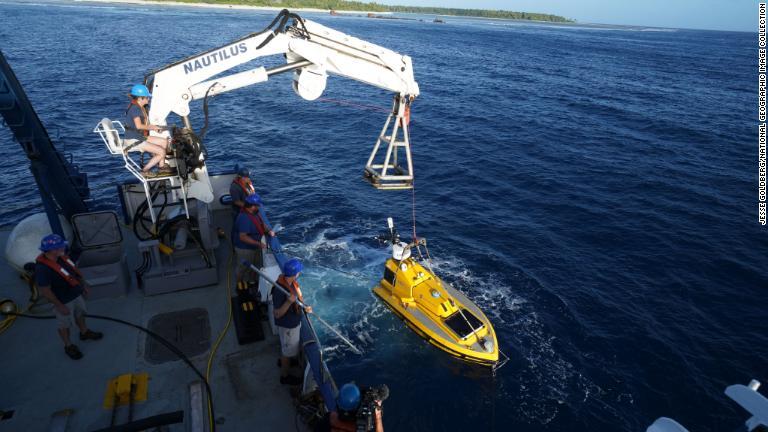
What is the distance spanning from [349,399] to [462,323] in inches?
311

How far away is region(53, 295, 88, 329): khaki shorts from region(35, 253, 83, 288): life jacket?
37 centimetres

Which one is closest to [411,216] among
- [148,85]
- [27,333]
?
[148,85]

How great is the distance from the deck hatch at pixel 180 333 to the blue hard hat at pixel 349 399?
10.5ft

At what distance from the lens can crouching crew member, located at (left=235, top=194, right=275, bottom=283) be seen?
7.73 m

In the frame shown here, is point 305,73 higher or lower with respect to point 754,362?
higher

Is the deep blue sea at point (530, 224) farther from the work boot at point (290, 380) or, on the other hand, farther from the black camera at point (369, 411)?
the black camera at point (369, 411)

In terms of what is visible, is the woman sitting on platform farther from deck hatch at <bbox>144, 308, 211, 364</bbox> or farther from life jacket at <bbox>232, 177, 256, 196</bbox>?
deck hatch at <bbox>144, 308, 211, 364</bbox>

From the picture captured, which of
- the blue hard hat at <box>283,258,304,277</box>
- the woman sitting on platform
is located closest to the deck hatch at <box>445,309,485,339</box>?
the blue hard hat at <box>283,258,304,277</box>

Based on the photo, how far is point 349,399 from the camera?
4492 millimetres

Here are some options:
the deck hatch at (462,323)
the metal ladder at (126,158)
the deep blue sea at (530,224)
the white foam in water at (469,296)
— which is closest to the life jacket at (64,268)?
the metal ladder at (126,158)

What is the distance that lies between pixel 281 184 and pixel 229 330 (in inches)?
627

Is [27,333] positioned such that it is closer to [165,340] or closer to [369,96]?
[165,340]

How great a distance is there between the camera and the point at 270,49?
7.98 m

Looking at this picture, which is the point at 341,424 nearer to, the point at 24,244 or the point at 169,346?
the point at 169,346
